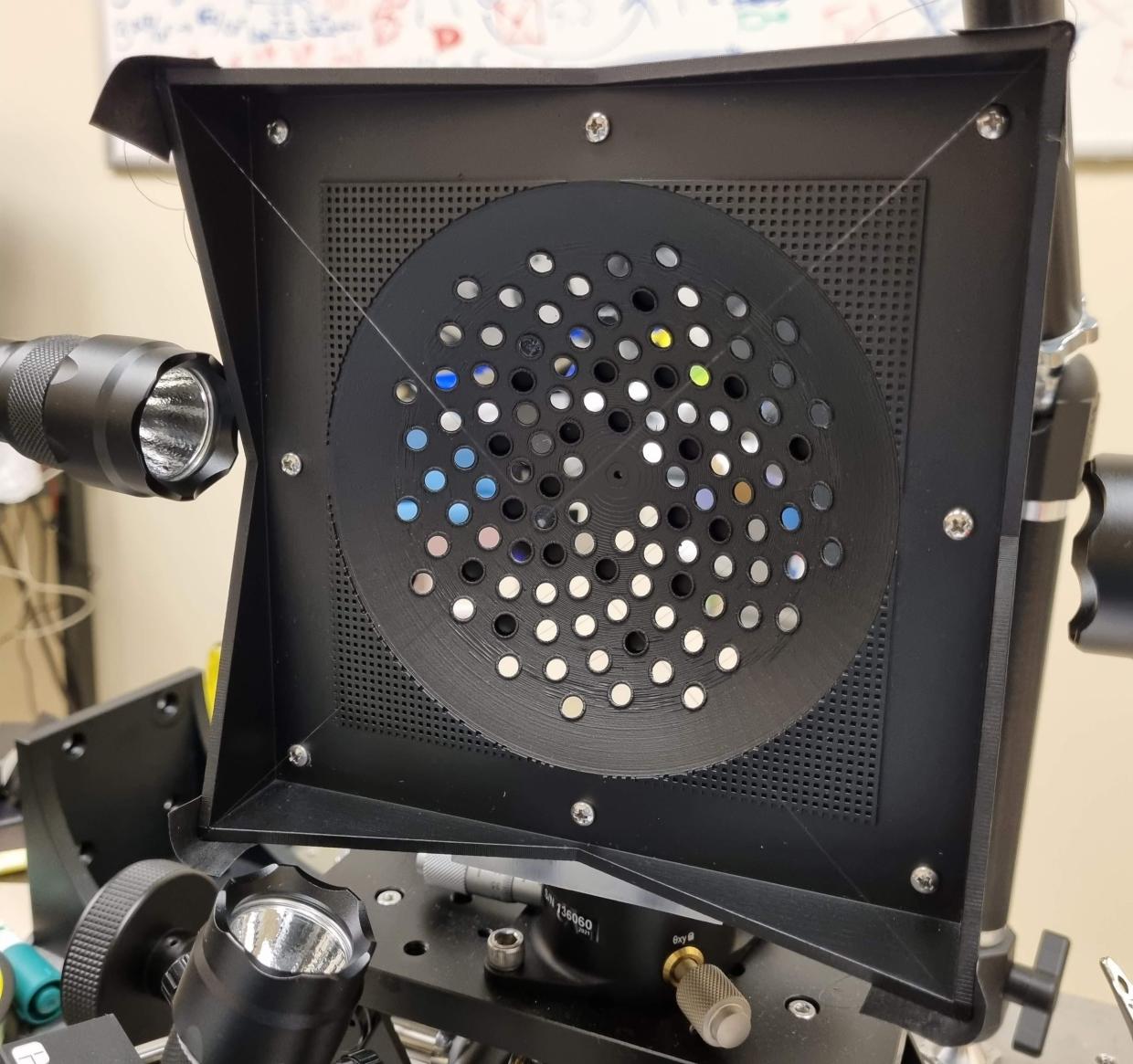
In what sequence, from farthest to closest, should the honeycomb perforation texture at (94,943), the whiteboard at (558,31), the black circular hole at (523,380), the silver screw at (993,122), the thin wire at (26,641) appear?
the thin wire at (26,641) < the whiteboard at (558,31) < the honeycomb perforation texture at (94,943) < the black circular hole at (523,380) < the silver screw at (993,122)

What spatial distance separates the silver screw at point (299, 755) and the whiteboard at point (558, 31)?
2.52 feet

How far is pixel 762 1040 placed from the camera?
54 centimetres

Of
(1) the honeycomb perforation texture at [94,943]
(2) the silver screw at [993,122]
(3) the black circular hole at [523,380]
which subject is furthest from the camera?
(1) the honeycomb perforation texture at [94,943]

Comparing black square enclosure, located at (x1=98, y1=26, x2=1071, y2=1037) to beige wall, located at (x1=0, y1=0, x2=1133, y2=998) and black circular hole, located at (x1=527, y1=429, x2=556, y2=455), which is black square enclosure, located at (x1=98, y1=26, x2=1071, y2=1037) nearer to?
black circular hole, located at (x1=527, y1=429, x2=556, y2=455)

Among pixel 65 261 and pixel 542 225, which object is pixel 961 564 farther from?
pixel 65 261

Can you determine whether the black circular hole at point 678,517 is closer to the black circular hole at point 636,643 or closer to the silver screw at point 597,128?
the black circular hole at point 636,643

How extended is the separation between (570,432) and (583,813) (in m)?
0.20

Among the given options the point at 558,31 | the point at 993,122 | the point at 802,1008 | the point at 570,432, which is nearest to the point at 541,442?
the point at 570,432

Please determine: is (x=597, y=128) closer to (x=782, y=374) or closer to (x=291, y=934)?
(x=782, y=374)

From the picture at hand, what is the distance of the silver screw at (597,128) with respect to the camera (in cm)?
47

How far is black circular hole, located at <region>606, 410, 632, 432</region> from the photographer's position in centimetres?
50

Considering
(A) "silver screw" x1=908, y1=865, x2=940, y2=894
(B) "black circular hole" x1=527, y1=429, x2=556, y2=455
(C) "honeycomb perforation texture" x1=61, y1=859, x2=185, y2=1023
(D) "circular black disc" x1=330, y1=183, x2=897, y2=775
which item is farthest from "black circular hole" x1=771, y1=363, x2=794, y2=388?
(C) "honeycomb perforation texture" x1=61, y1=859, x2=185, y2=1023

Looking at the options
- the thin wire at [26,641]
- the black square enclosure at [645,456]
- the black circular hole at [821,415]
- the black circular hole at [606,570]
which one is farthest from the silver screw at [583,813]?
the thin wire at [26,641]

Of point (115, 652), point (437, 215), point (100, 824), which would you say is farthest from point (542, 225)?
point (115, 652)
